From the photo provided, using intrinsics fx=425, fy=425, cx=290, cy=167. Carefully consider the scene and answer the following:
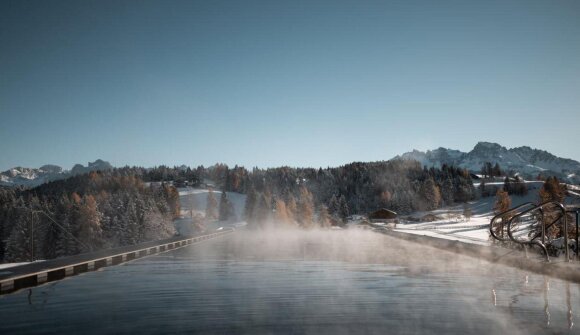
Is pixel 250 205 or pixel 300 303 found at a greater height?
pixel 300 303

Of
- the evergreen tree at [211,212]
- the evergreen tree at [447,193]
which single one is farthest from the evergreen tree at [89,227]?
the evergreen tree at [447,193]

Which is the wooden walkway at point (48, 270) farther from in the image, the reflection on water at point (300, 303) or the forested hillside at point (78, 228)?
the forested hillside at point (78, 228)

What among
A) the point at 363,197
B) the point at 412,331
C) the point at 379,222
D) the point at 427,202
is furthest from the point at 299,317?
the point at 363,197

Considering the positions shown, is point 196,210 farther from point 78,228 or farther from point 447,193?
point 447,193

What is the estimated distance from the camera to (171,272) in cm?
1833

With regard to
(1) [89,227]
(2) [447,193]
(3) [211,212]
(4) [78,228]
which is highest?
(2) [447,193]

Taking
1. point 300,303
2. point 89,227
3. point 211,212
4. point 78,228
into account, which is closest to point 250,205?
point 211,212

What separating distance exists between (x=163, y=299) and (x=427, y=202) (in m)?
153

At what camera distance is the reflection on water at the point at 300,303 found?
27.6 ft

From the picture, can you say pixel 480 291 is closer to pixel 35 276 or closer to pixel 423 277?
pixel 423 277

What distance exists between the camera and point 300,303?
10.8 m

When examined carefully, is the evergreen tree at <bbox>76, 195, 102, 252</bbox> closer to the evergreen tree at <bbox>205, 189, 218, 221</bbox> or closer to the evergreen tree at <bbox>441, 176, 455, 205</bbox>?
the evergreen tree at <bbox>205, 189, 218, 221</bbox>

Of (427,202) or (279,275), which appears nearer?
(279,275)

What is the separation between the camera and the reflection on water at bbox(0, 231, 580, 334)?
8.40m
